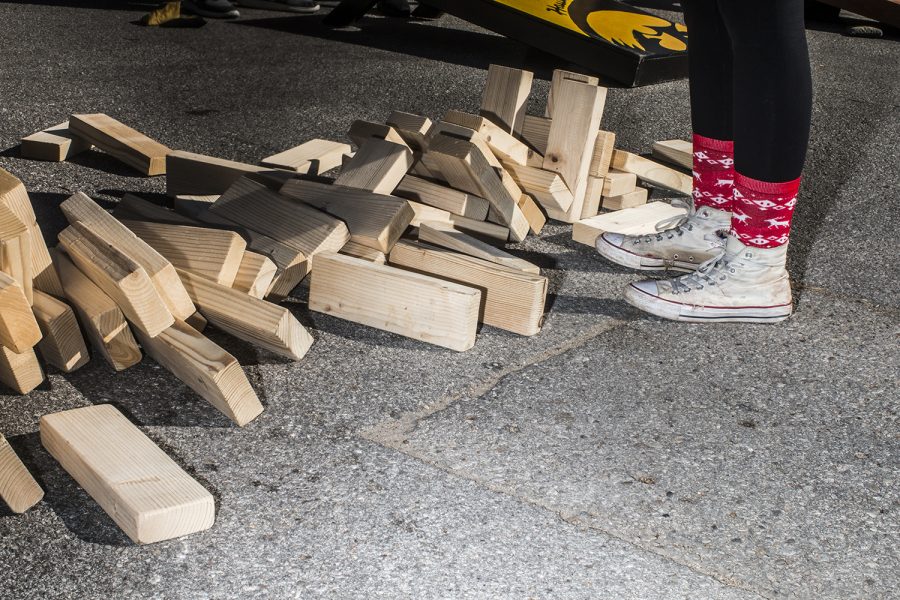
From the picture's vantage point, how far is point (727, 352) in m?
2.38

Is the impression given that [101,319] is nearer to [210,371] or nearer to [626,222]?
[210,371]

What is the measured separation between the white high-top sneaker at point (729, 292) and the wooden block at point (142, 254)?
3.97ft

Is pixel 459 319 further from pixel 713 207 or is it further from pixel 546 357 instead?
pixel 713 207

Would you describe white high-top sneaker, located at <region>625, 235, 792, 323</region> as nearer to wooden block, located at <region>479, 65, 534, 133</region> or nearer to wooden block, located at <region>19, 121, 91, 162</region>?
wooden block, located at <region>479, 65, 534, 133</region>

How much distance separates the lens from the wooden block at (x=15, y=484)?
161 cm

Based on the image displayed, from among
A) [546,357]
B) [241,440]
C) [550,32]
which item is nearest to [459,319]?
[546,357]

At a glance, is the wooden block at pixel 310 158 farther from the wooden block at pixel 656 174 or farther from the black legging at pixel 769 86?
the black legging at pixel 769 86

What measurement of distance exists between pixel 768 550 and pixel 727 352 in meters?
0.81

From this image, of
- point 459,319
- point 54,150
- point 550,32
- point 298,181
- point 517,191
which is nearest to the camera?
point 459,319

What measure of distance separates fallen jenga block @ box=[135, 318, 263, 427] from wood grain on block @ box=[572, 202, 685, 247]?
1.41 metres

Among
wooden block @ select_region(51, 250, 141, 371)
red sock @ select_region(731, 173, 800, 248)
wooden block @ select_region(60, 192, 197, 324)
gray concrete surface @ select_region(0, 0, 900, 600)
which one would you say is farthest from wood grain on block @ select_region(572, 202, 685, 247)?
wooden block @ select_region(51, 250, 141, 371)

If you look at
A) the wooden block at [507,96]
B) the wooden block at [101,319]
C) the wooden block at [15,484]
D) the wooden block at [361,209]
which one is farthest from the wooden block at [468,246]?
the wooden block at [15,484]

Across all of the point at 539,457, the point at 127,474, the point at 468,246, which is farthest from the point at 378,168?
the point at 127,474

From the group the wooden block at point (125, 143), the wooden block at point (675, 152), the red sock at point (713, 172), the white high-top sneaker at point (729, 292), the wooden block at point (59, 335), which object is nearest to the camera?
the wooden block at point (59, 335)
